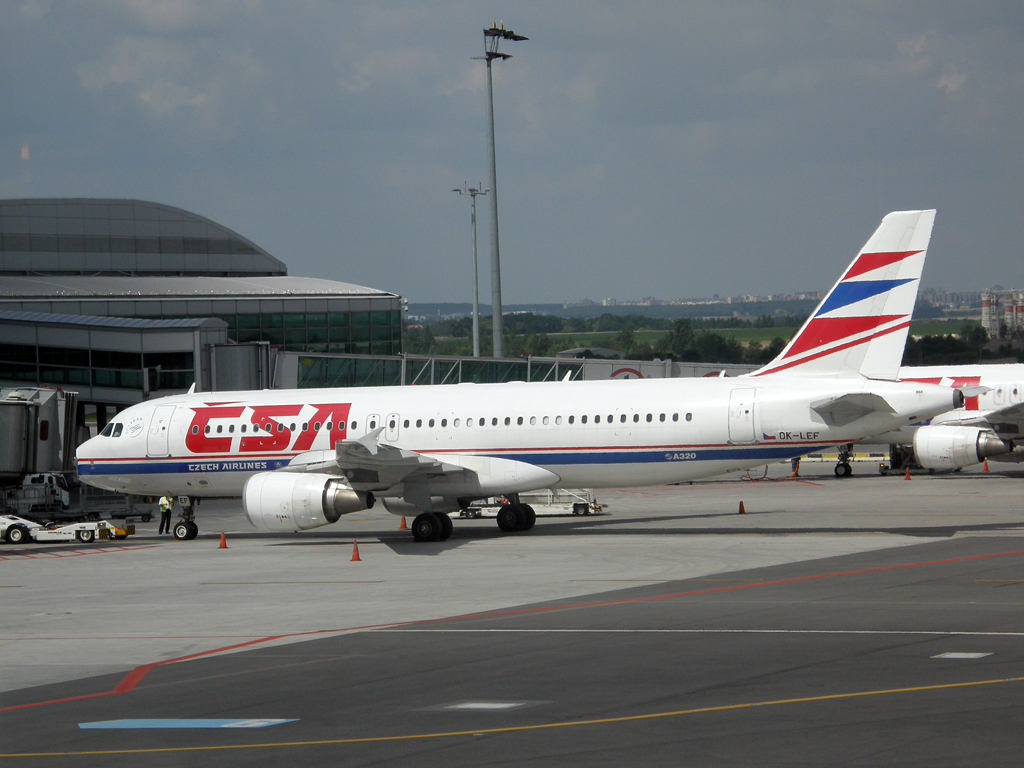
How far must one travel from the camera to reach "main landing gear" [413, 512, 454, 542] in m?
→ 28.4

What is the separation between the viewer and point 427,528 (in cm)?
2839

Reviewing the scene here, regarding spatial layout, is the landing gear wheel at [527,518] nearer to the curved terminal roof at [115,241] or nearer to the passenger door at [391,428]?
the passenger door at [391,428]

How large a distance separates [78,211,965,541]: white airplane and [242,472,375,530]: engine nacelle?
0.11 feet

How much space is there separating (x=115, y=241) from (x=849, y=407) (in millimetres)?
77906

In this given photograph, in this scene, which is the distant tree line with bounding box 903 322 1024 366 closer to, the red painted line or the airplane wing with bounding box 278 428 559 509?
the airplane wing with bounding box 278 428 559 509

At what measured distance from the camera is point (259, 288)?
77875 mm

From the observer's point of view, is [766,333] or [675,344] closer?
[675,344]

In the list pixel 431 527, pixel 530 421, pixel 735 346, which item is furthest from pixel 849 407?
pixel 735 346

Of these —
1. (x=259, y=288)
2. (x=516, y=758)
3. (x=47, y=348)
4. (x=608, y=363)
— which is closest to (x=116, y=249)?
(x=259, y=288)

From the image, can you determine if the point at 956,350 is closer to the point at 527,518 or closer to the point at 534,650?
the point at 527,518

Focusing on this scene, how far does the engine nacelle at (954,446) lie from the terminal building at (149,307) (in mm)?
28238

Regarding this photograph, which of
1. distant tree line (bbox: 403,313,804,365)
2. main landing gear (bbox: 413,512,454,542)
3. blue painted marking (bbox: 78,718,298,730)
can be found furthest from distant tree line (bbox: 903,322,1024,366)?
blue painted marking (bbox: 78,718,298,730)

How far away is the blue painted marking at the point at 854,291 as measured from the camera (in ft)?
88.4

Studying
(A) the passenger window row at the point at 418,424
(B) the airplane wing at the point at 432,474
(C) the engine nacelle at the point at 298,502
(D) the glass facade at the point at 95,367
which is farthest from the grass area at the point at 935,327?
(C) the engine nacelle at the point at 298,502
